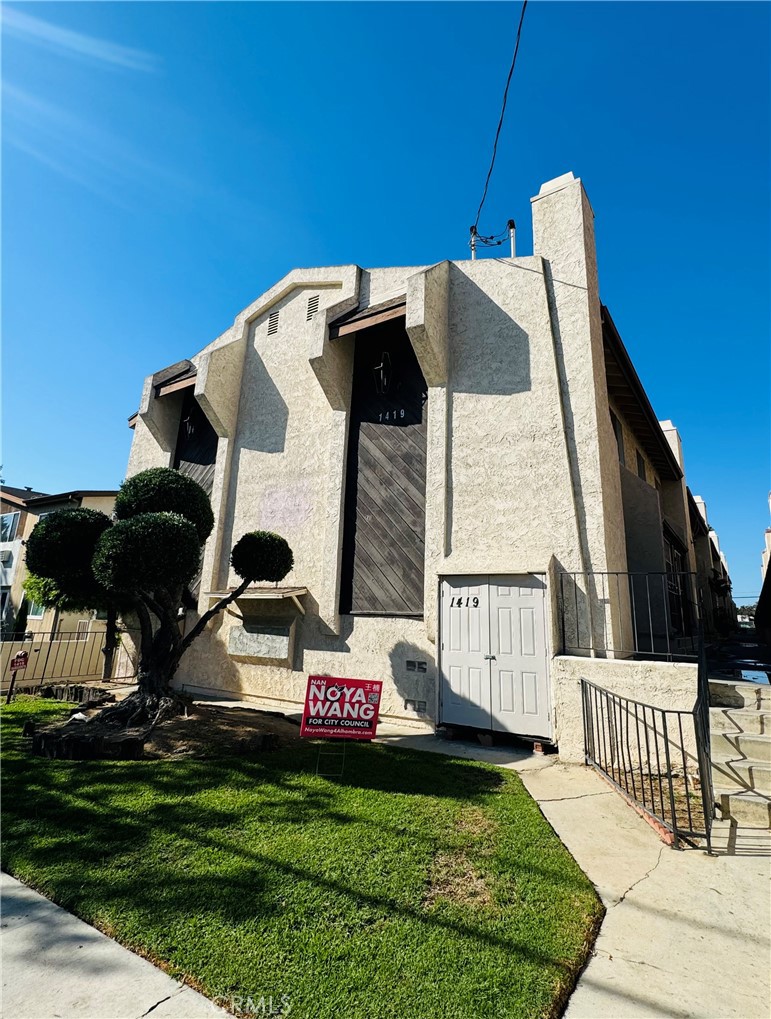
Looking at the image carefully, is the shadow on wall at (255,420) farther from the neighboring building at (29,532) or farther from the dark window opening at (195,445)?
the neighboring building at (29,532)

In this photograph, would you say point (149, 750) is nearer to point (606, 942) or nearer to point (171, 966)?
point (171, 966)

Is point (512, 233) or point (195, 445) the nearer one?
point (512, 233)

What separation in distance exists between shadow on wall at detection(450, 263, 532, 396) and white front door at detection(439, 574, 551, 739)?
3732 mm

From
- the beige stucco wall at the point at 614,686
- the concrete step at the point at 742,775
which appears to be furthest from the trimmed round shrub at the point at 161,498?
the concrete step at the point at 742,775

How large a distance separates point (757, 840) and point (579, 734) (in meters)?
2.59

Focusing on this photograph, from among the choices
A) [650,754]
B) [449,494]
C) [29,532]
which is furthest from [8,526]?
[650,754]

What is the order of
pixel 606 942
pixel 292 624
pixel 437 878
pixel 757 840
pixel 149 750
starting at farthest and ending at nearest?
pixel 292 624 → pixel 149 750 → pixel 757 840 → pixel 437 878 → pixel 606 942

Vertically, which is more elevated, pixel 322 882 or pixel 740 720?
pixel 740 720

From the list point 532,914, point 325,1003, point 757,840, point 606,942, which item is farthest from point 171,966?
point 757,840

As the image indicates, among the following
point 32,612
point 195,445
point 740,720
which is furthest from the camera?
point 32,612

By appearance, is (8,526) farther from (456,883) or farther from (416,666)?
(456,883)

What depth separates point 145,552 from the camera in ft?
21.9

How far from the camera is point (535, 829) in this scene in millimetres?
4219

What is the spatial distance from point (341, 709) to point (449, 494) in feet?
14.8
